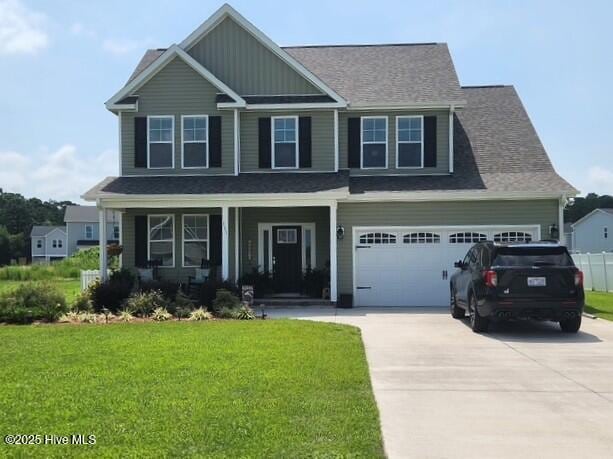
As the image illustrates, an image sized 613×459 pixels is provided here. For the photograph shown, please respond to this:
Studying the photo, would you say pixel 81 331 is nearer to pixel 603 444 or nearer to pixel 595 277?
pixel 603 444

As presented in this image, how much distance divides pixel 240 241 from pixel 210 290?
3.30 m

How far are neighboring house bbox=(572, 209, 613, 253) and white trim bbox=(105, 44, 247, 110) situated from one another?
4539cm

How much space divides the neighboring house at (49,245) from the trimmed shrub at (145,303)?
236 feet

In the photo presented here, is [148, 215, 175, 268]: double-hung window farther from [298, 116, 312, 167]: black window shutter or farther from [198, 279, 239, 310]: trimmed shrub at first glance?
[298, 116, 312, 167]: black window shutter

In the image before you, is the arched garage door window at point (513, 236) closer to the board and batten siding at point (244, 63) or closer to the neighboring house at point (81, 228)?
the board and batten siding at point (244, 63)

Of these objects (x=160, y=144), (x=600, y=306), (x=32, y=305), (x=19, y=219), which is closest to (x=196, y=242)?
(x=160, y=144)

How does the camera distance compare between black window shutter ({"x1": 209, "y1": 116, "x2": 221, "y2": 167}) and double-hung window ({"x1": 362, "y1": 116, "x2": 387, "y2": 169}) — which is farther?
double-hung window ({"x1": 362, "y1": 116, "x2": 387, "y2": 169})

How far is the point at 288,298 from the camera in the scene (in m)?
18.7

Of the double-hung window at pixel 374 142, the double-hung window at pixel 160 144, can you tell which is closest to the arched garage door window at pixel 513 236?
the double-hung window at pixel 374 142

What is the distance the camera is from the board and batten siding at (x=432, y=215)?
702 inches

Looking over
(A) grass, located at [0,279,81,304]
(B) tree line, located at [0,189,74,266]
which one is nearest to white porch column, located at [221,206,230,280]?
(A) grass, located at [0,279,81,304]

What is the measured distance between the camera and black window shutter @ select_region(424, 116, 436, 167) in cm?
1961

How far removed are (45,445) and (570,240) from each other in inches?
2761

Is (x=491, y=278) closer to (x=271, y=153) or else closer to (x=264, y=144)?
(x=271, y=153)
